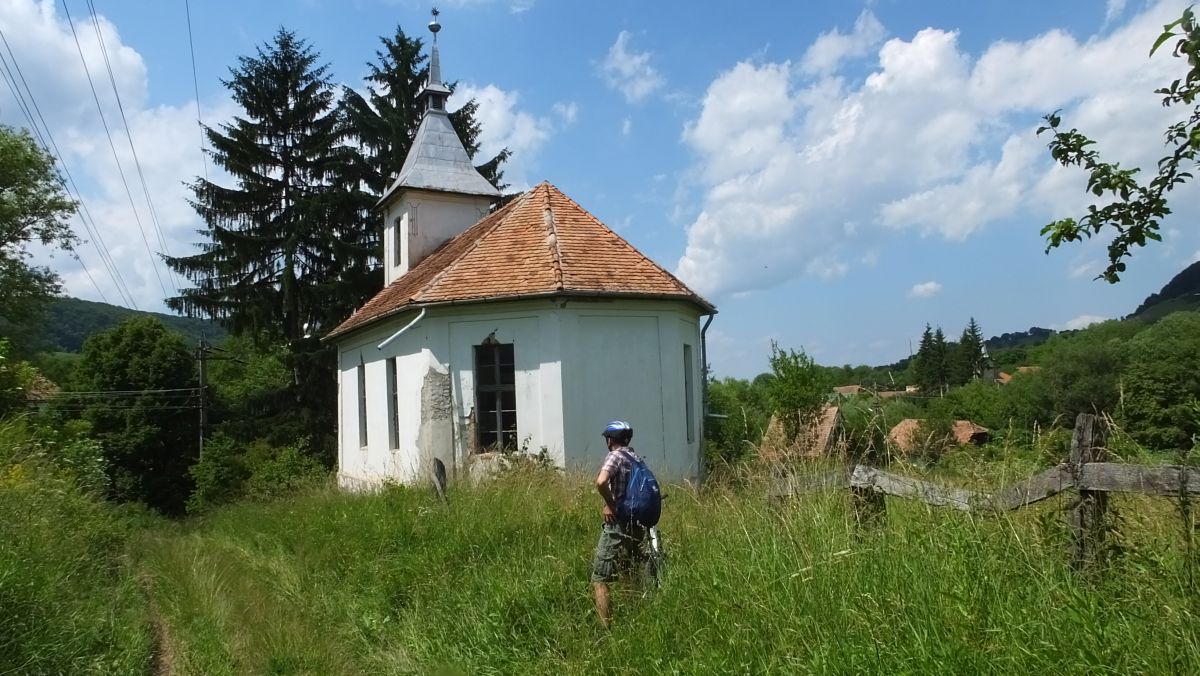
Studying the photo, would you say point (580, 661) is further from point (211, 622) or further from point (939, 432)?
point (211, 622)

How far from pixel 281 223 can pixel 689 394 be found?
17887 mm

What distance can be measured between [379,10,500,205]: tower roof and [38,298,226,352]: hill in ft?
34.0

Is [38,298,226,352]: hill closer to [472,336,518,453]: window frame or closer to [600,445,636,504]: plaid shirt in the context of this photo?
[472,336,518,453]: window frame

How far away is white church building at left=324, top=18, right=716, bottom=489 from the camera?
45.8 feet

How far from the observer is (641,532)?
599cm

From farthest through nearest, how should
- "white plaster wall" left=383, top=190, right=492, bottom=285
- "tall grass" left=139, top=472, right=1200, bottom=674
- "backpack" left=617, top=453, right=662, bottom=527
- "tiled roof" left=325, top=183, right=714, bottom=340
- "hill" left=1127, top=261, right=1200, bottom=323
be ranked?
"hill" left=1127, top=261, right=1200, bottom=323
"white plaster wall" left=383, top=190, right=492, bottom=285
"tiled roof" left=325, top=183, right=714, bottom=340
"backpack" left=617, top=453, right=662, bottom=527
"tall grass" left=139, top=472, right=1200, bottom=674

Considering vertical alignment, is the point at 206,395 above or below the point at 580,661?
above

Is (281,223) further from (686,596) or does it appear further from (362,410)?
(686,596)

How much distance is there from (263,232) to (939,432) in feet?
86.5

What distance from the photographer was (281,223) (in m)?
27.3

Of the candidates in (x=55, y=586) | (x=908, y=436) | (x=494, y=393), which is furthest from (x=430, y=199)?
(x=908, y=436)

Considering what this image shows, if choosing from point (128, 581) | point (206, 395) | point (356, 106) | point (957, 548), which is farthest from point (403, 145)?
point (957, 548)

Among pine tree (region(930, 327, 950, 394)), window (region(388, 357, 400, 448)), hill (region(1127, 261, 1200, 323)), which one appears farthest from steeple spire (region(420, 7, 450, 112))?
hill (region(1127, 261, 1200, 323))

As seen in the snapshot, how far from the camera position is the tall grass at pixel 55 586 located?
6.04m
